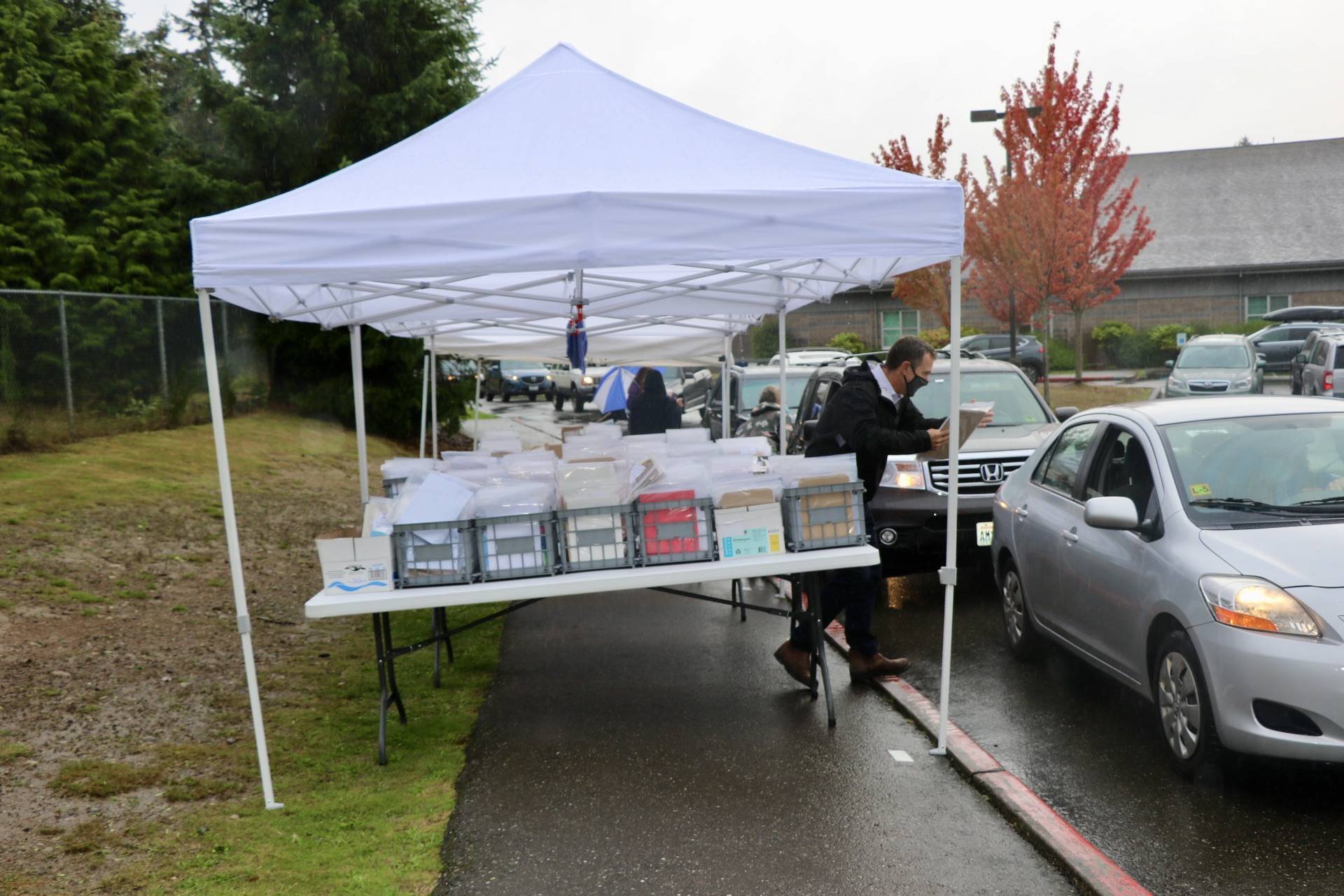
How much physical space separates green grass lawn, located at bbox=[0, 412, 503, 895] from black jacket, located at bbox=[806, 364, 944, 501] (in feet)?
8.83

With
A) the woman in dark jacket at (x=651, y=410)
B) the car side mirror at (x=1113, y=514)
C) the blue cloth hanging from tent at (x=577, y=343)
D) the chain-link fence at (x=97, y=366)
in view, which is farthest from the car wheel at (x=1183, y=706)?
the chain-link fence at (x=97, y=366)

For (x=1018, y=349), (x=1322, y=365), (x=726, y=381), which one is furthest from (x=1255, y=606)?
(x=1018, y=349)

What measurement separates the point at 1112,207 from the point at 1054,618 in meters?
26.3

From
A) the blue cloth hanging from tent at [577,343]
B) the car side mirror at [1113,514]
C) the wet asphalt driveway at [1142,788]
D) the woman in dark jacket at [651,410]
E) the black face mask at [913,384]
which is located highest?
the blue cloth hanging from tent at [577,343]

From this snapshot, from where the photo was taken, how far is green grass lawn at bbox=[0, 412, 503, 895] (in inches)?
185

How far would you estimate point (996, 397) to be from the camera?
429 inches

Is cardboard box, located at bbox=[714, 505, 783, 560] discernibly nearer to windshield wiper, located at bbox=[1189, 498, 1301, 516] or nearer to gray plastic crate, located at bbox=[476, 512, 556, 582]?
gray plastic crate, located at bbox=[476, 512, 556, 582]

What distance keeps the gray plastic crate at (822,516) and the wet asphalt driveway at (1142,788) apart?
1.28 m

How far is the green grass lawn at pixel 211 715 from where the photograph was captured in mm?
4699

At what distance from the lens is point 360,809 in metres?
5.29

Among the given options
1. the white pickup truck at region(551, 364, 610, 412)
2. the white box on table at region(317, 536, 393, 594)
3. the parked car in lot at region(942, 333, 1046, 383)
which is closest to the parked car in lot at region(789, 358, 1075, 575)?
the white box on table at region(317, 536, 393, 594)

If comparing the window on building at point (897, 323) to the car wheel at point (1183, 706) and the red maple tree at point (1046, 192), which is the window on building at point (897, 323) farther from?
the car wheel at point (1183, 706)

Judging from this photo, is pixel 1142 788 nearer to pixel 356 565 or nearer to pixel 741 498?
pixel 741 498

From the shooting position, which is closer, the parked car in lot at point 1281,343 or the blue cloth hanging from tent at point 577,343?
the blue cloth hanging from tent at point 577,343
